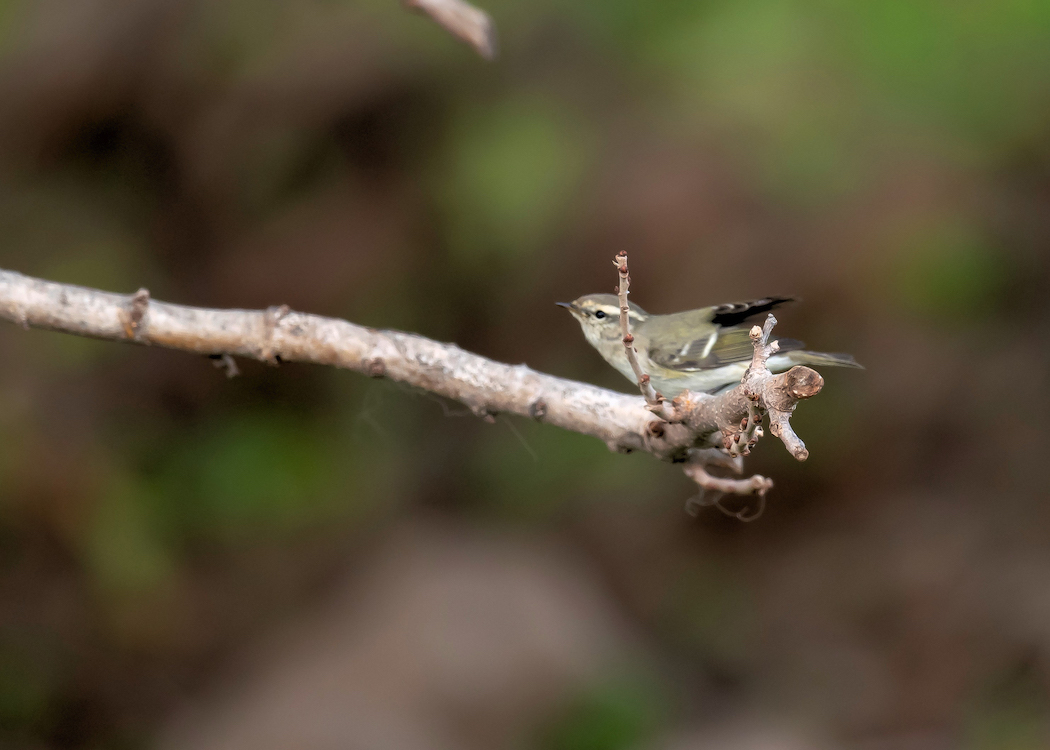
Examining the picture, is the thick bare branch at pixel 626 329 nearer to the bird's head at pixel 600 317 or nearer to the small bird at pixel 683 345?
the small bird at pixel 683 345

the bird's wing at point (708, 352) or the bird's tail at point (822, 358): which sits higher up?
the bird's wing at point (708, 352)

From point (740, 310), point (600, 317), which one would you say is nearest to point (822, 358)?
point (740, 310)

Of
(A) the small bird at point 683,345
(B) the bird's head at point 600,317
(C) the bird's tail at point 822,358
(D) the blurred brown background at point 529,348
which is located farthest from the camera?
(D) the blurred brown background at point 529,348

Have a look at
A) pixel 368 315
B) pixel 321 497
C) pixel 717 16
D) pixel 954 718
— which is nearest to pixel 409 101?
pixel 368 315

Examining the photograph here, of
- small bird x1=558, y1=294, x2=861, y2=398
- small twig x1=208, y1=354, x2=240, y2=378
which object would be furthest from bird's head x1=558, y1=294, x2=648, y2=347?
small twig x1=208, y1=354, x2=240, y2=378

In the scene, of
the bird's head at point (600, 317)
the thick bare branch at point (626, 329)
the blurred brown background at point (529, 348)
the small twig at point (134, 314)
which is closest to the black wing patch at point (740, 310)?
Result: the bird's head at point (600, 317)

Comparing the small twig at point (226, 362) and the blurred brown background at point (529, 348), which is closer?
the small twig at point (226, 362)
